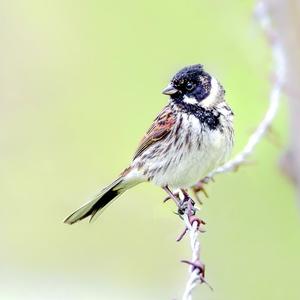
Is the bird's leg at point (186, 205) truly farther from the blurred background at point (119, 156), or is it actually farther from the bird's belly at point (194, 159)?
the blurred background at point (119, 156)

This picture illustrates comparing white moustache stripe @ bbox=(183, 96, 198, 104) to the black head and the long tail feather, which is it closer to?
the black head

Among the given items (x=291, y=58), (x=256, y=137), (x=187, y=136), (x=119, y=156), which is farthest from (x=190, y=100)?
(x=119, y=156)

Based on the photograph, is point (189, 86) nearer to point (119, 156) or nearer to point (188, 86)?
point (188, 86)

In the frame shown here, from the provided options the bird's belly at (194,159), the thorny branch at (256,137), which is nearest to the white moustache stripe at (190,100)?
the bird's belly at (194,159)

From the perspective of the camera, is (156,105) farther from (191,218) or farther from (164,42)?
(191,218)

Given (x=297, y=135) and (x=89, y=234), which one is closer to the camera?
(x=297, y=135)

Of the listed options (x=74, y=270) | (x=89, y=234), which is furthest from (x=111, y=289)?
(x=89, y=234)

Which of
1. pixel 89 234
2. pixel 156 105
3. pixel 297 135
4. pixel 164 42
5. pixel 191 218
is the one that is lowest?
pixel 191 218
